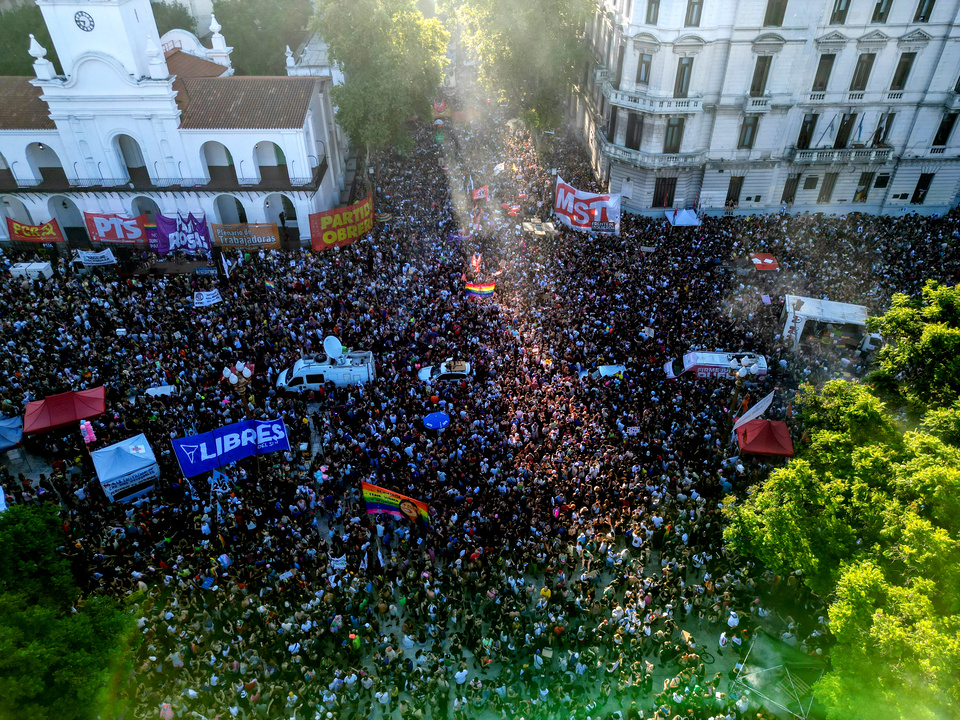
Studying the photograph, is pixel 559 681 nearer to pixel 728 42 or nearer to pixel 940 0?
pixel 728 42

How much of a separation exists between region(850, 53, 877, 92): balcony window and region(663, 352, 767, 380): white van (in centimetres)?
2139

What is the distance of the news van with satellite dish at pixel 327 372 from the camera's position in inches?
1061

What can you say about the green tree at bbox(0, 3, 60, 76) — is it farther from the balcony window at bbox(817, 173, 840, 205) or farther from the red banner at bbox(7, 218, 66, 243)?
the balcony window at bbox(817, 173, 840, 205)

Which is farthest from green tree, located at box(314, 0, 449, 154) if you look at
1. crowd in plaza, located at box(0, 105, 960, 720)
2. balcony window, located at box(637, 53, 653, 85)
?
balcony window, located at box(637, 53, 653, 85)

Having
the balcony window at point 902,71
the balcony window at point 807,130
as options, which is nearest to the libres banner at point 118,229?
the balcony window at point 807,130

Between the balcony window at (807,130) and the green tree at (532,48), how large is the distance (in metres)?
16.2

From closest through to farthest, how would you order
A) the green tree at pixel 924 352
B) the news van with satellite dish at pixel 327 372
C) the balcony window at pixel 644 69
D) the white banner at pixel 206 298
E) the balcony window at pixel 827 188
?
1. the green tree at pixel 924 352
2. the news van with satellite dish at pixel 327 372
3. the white banner at pixel 206 298
4. the balcony window at pixel 644 69
5. the balcony window at pixel 827 188

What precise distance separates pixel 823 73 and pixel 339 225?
96.7 ft

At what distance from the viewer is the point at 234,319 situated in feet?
97.7

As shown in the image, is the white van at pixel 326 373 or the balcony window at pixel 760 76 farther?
the balcony window at pixel 760 76

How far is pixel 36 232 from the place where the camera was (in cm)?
3675

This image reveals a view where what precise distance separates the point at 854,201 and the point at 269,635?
4222 centimetres

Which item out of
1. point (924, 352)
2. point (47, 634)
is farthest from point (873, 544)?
point (47, 634)

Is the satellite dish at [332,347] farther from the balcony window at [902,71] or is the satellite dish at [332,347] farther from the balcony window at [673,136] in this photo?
the balcony window at [902,71]
